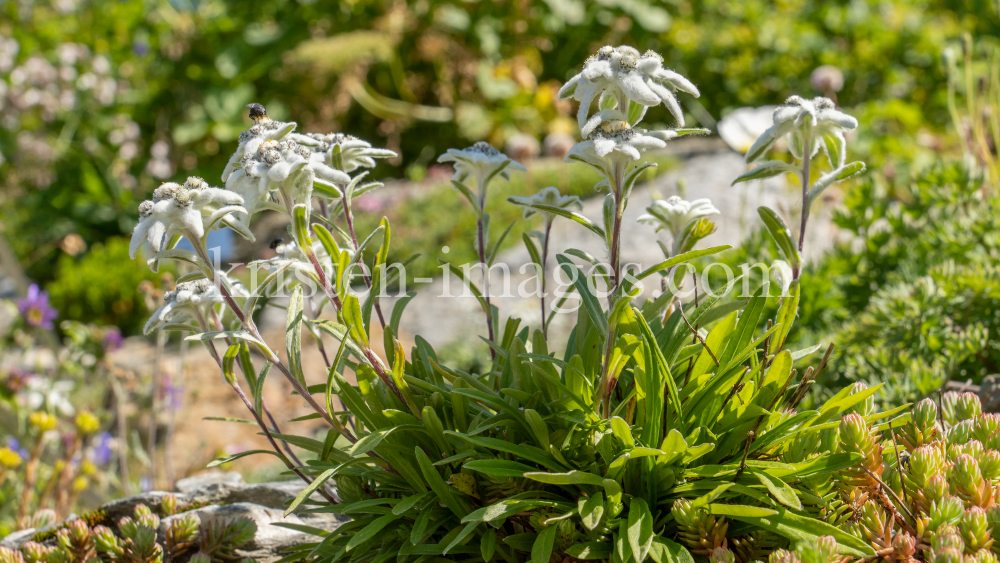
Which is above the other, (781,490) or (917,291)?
(917,291)

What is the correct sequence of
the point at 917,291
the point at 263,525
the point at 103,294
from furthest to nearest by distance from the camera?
the point at 103,294, the point at 917,291, the point at 263,525

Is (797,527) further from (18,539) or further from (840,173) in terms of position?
(18,539)

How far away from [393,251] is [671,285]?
13.6 ft

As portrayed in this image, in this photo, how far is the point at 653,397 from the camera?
130 cm

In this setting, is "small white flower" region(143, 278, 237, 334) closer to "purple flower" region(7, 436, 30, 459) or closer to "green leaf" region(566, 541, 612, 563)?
"green leaf" region(566, 541, 612, 563)

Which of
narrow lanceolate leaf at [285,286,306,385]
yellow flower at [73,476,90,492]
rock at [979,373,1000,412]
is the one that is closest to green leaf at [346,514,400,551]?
narrow lanceolate leaf at [285,286,306,385]

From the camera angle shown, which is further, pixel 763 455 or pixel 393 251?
pixel 393 251

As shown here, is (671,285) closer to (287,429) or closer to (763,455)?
(763,455)

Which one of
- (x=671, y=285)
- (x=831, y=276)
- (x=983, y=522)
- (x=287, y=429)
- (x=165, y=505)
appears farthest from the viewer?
(x=287, y=429)

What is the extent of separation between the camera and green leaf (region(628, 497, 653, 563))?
1.11 meters

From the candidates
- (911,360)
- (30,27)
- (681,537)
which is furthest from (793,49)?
(30,27)

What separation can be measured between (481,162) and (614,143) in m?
0.50

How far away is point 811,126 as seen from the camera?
4.33 ft

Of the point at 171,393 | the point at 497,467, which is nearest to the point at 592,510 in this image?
the point at 497,467
